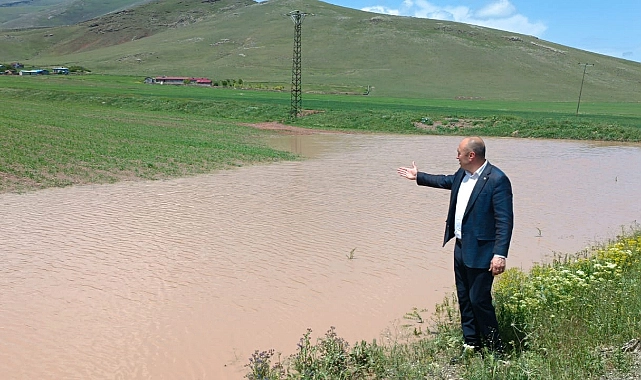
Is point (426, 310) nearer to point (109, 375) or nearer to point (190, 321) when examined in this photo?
point (190, 321)

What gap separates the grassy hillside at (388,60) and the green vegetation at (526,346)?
89.7 metres

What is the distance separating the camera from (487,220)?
18.9 ft

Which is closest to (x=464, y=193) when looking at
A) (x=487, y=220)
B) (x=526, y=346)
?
(x=487, y=220)

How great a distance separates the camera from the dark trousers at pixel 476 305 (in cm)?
588

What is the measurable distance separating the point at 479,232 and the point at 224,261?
5764mm

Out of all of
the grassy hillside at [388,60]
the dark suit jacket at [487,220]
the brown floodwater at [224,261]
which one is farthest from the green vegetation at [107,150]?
the grassy hillside at [388,60]

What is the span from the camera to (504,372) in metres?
5.40

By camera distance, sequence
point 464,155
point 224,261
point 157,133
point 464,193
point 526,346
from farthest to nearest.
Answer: point 157,133
point 224,261
point 526,346
point 464,193
point 464,155

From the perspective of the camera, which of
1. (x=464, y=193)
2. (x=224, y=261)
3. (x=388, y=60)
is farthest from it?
(x=388, y=60)

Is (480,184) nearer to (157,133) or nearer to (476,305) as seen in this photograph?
(476,305)

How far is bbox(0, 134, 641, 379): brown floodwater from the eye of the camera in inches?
281

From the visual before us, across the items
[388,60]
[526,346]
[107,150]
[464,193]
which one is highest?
[388,60]

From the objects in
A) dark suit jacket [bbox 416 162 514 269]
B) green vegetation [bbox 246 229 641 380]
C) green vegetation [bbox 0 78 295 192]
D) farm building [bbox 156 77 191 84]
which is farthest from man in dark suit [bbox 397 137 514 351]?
farm building [bbox 156 77 191 84]

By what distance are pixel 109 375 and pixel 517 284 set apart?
497cm
